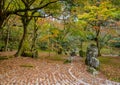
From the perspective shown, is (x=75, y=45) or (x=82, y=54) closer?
(x=82, y=54)

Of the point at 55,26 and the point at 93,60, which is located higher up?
the point at 55,26

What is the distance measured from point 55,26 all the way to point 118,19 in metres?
7.50

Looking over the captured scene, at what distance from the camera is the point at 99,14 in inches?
775

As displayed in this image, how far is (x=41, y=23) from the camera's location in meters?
20.4

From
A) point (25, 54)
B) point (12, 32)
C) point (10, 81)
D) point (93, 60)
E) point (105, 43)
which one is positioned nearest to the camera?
point (10, 81)

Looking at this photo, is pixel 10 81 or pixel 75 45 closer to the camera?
pixel 10 81

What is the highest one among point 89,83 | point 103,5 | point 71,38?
point 103,5

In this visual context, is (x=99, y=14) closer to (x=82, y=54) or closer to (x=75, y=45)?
(x=82, y=54)

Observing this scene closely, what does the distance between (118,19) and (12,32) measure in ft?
46.1

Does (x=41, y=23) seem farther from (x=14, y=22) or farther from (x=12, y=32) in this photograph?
(x=12, y=32)

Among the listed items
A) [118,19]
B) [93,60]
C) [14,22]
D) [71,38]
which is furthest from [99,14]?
[71,38]

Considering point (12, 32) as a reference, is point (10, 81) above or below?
below

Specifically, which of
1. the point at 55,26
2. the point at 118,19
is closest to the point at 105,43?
the point at 118,19

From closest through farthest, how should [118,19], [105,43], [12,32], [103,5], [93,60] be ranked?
[93,60], [103,5], [118,19], [12,32], [105,43]
